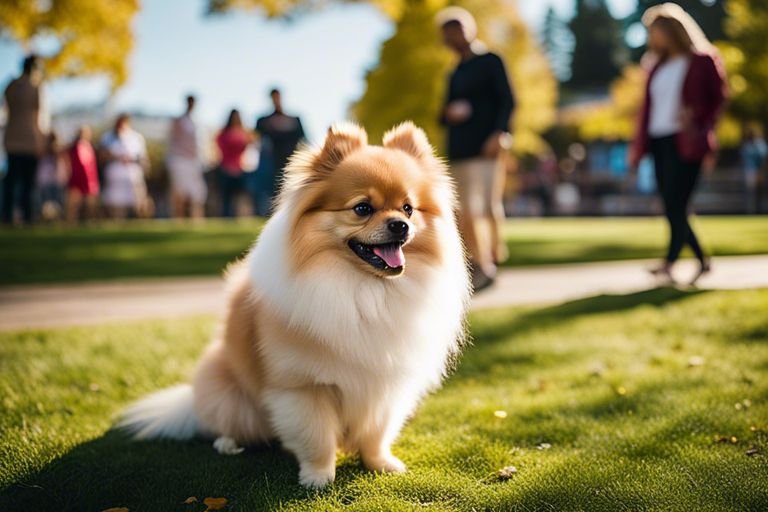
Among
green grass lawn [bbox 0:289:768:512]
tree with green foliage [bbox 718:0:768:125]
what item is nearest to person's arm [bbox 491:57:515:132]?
green grass lawn [bbox 0:289:768:512]

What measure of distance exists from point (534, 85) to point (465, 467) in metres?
30.8

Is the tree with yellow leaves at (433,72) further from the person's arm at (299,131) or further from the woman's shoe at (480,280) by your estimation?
the woman's shoe at (480,280)

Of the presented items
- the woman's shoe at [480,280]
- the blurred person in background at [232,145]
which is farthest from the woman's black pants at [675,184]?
the blurred person in background at [232,145]

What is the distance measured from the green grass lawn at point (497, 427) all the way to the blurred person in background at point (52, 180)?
13.1m

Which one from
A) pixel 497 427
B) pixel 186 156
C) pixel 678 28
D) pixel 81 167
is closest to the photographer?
pixel 497 427

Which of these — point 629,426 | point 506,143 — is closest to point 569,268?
point 506,143

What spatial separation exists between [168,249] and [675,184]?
24.9 feet

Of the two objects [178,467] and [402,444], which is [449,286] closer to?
[402,444]

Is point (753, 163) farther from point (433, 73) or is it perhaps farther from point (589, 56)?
point (589, 56)

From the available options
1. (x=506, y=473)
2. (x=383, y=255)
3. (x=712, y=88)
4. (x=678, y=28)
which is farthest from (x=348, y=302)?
(x=678, y=28)

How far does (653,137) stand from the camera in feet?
22.5

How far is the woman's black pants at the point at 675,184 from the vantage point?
661 cm

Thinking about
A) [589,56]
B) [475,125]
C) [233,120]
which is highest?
[589,56]

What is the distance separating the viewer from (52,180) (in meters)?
18.6
